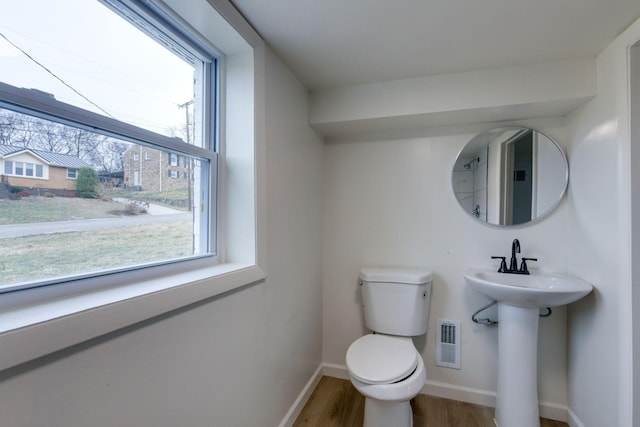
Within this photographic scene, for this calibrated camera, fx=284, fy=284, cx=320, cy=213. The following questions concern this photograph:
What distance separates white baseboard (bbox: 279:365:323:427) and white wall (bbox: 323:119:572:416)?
16 centimetres

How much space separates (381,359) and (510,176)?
138 centimetres

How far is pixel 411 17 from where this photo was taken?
1192 mm

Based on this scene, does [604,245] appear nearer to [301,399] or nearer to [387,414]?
[387,414]

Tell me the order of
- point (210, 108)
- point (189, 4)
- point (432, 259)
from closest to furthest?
point (189, 4) < point (210, 108) < point (432, 259)

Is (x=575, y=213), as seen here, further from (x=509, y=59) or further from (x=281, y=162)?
(x=281, y=162)

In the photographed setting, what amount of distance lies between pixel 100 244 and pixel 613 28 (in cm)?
217

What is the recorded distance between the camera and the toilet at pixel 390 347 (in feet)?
4.28

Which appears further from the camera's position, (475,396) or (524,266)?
(475,396)

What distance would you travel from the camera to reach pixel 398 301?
179cm

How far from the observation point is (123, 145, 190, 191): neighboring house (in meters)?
0.94

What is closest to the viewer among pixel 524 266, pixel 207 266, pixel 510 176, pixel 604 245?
pixel 207 266

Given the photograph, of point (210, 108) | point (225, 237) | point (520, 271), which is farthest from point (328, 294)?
point (210, 108)

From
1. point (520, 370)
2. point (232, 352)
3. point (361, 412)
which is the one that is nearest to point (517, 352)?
point (520, 370)

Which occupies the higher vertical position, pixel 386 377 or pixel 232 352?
pixel 232 352
